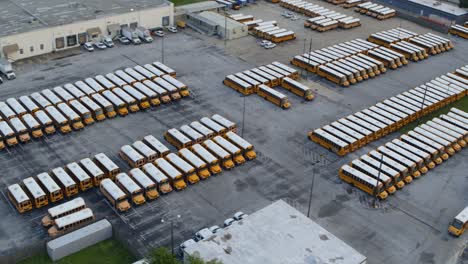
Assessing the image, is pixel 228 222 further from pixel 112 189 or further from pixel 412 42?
pixel 412 42

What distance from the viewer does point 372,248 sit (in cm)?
5944

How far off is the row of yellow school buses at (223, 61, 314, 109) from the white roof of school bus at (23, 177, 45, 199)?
121 feet

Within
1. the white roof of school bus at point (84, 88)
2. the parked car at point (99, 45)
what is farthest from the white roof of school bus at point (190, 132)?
the parked car at point (99, 45)

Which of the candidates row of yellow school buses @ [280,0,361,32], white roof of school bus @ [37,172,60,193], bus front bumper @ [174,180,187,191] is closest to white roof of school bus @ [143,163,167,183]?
bus front bumper @ [174,180,187,191]

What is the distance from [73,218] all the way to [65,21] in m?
53.8

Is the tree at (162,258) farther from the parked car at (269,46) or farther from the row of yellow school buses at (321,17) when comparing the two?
the row of yellow school buses at (321,17)

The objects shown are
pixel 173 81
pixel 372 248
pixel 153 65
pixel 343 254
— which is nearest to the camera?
pixel 343 254

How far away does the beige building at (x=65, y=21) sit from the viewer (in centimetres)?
9744

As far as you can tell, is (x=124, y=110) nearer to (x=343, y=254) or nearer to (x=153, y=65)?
(x=153, y=65)

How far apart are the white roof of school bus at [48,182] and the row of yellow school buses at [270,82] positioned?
35.1 m

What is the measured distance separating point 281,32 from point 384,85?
26.0 metres

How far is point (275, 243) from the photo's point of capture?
55.1 meters

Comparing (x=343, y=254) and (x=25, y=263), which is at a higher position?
(x=343, y=254)

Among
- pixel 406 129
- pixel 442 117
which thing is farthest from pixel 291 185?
pixel 442 117
